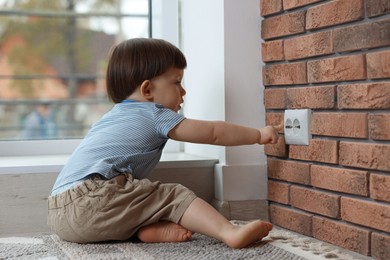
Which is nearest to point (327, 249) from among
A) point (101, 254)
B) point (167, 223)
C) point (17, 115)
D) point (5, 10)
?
point (167, 223)

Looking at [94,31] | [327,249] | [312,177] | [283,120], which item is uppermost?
[94,31]

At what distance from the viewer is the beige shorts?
1.62 metres

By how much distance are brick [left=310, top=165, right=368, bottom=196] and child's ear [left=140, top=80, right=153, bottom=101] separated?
48 centimetres

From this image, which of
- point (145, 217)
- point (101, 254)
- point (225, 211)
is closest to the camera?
point (101, 254)

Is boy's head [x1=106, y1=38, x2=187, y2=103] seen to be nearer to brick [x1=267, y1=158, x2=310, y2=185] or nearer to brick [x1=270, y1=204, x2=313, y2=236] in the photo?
brick [x1=267, y1=158, x2=310, y2=185]

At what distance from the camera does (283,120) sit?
1.83 m

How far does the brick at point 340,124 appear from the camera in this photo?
1477mm

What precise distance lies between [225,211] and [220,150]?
183 millimetres

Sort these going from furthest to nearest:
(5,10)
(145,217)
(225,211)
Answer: (5,10) → (225,211) → (145,217)

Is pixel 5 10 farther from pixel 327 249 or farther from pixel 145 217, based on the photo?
pixel 327 249

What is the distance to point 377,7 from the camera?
1.40 m

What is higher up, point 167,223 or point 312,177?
point 312,177

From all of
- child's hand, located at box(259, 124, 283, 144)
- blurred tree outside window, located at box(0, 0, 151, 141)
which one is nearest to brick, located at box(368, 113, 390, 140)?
child's hand, located at box(259, 124, 283, 144)

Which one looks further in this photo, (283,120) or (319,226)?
(283,120)
